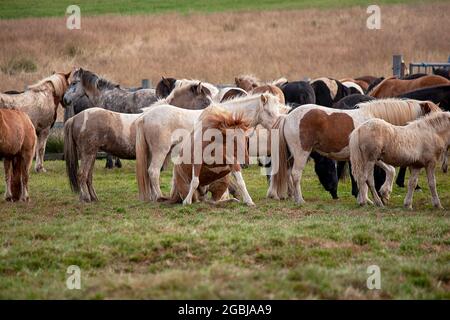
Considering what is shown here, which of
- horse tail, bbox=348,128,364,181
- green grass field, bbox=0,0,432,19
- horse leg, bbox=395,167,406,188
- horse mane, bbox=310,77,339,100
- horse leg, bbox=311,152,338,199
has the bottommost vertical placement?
horse leg, bbox=395,167,406,188

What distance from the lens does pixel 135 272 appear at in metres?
8.53

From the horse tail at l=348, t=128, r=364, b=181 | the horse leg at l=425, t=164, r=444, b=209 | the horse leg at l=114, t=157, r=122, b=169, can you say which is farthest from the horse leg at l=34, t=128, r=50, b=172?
the horse leg at l=425, t=164, r=444, b=209

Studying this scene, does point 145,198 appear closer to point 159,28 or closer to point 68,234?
point 68,234

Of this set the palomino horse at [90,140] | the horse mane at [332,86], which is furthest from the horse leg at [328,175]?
the horse mane at [332,86]

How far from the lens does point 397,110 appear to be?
13633 millimetres

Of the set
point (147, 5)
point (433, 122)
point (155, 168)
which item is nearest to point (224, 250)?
point (155, 168)

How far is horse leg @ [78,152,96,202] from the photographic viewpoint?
1355 cm

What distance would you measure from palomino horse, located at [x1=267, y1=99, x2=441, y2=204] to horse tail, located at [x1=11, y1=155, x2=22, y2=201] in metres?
3.95

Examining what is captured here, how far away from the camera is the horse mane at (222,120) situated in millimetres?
12125

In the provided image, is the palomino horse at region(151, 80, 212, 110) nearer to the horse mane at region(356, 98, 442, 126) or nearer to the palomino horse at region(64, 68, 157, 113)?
the palomino horse at region(64, 68, 157, 113)

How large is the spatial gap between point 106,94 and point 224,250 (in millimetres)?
10852

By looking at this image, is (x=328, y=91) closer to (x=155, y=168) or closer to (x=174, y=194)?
(x=155, y=168)
